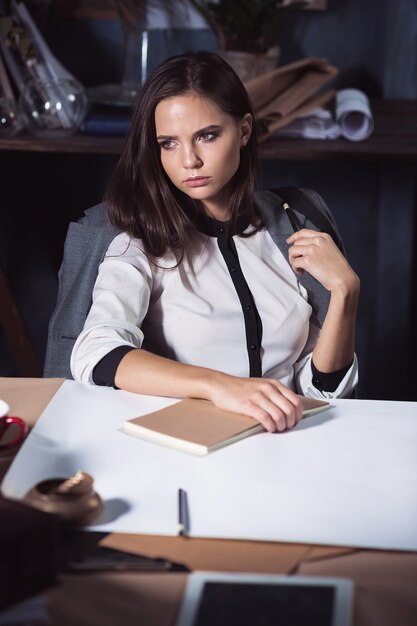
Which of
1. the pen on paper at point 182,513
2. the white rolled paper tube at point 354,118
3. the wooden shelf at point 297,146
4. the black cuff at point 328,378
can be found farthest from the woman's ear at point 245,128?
the pen on paper at point 182,513

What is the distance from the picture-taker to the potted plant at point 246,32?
8.17ft

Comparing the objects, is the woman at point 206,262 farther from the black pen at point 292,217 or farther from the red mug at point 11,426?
the red mug at point 11,426

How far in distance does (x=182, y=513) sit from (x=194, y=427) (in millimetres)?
218

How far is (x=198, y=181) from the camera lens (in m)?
1.58

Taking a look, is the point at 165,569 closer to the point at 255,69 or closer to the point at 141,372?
the point at 141,372

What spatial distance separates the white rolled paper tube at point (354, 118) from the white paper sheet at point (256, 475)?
1226 millimetres

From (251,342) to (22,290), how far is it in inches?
51.8

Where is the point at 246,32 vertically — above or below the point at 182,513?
above

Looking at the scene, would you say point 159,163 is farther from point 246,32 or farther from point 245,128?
point 246,32

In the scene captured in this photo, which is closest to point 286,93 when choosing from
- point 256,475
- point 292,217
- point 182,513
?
point 292,217

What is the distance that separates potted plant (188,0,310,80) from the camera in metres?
2.49

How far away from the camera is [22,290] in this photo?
9.24 feet

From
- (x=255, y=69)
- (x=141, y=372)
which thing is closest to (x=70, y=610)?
(x=141, y=372)

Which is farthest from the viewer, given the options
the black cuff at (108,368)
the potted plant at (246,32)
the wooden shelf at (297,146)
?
the potted plant at (246,32)
